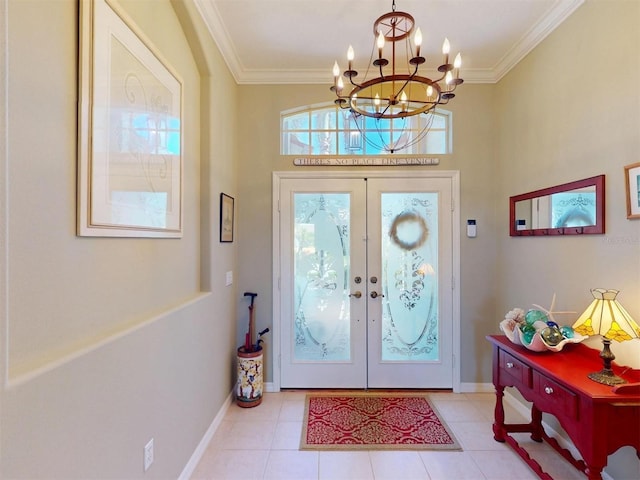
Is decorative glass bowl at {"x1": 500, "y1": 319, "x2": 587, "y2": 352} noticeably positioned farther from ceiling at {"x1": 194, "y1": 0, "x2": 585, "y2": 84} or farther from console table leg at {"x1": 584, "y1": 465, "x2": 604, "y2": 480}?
ceiling at {"x1": 194, "y1": 0, "x2": 585, "y2": 84}

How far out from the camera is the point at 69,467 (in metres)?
1.08

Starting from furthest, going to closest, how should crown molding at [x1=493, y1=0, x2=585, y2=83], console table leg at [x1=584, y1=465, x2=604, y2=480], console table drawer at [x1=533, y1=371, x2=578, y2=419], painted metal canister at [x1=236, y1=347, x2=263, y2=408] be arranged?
1. painted metal canister at [x1=236, y1=347, x2=263, y2=408]
2. crown molding at [x1=493, y1=0, x2=585, y2=83]
3. console table drawer at [x1=533, y1=371, x2=578, y2=419]
4. console table leg at [x1=584, y1=465, x2=604, y2=480]

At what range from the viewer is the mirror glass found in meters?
1.95

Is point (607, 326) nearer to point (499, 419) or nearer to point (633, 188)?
point (633, 188)

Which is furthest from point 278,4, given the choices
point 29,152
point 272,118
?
point 29,152

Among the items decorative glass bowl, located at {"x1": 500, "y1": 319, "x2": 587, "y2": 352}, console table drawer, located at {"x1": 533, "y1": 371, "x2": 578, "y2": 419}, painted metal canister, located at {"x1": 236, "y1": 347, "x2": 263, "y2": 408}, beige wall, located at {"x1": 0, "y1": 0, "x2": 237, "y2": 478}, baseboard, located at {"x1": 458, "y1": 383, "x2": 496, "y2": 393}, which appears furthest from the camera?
baseboard, located at {"x1": 458, "y1": 383, "x2": 496, "y2": 393}

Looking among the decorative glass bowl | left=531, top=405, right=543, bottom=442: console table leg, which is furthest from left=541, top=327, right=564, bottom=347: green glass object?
left=531, top=405, right=543, bottom=442: console table leg

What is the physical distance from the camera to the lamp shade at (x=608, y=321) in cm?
150

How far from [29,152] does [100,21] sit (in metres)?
0.67

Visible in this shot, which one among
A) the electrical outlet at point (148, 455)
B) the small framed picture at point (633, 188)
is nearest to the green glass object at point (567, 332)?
the small framed picture at point (633, 188)

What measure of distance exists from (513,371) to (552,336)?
13.7 inches

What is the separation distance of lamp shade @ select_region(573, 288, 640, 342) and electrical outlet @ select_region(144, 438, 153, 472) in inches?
88.1

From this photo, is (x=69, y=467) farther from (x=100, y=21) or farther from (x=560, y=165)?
(x=560, y=165)

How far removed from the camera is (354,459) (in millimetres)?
2148
